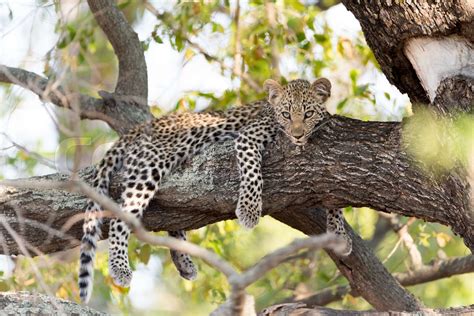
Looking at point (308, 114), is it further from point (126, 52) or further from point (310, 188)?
point (126, 52)

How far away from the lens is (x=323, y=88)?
7855mm

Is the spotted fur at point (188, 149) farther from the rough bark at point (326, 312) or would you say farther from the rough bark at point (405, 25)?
the rough bark at point (326, 312)

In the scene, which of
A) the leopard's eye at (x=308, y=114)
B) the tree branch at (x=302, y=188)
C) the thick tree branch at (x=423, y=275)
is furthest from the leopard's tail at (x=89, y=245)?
the thick tree branch at (x=423, y=275)

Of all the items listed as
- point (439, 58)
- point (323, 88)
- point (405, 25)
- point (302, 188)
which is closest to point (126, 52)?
point (323, 88)

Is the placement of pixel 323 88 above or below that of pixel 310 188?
above

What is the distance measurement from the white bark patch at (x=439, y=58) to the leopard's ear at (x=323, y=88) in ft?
4.90

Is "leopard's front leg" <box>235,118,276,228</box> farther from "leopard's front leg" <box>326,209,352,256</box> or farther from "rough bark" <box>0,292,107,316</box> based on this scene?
"rough bark" <box>0,292,107,316</box>

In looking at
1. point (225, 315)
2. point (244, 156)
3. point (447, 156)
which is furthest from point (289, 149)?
point (225, 315)

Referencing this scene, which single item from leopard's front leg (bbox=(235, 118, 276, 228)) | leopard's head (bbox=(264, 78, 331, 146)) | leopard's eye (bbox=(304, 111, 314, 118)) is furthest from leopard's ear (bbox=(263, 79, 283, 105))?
leopard's front leg (bbox=(235, 118, 276, 228))

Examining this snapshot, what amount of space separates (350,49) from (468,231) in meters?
4.88

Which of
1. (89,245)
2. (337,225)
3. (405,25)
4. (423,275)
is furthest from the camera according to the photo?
(423,275)

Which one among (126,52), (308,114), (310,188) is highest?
(126,52)

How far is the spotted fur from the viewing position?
22.9ft

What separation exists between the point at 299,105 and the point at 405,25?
1.53 metres
